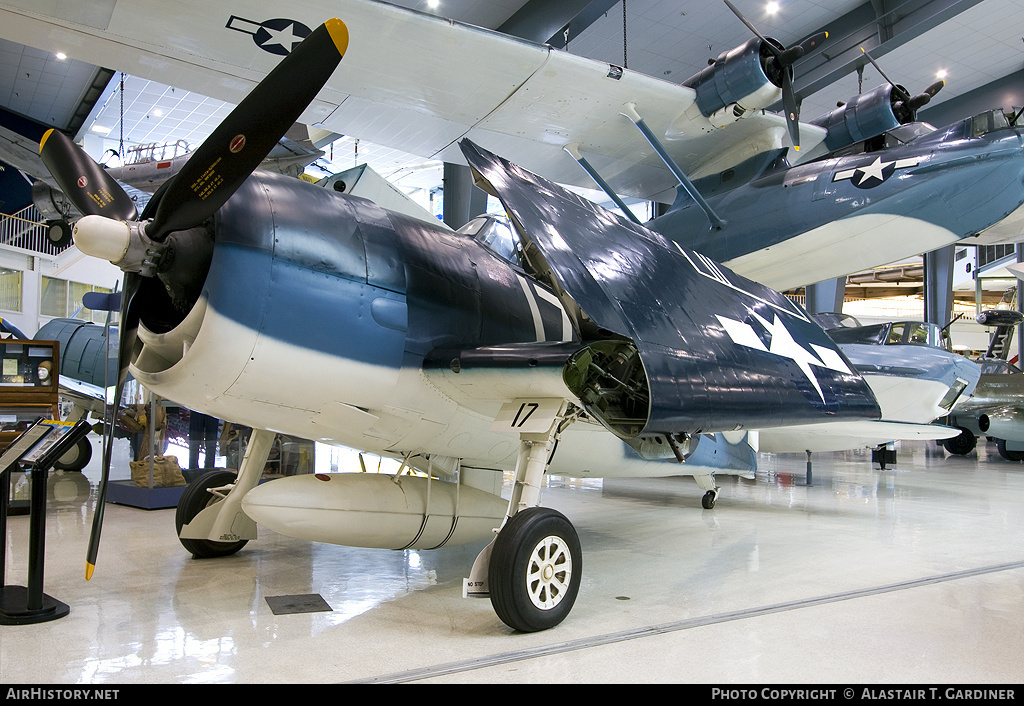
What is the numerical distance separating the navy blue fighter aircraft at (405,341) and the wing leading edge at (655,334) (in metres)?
0.02

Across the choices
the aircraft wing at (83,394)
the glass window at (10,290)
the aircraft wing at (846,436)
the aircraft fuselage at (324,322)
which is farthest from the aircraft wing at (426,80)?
the glass window at (10,290)

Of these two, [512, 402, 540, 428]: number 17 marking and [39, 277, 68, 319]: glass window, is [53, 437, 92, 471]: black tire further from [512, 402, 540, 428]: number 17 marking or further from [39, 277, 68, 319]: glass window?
[39, 277, 68, 319]: glass window

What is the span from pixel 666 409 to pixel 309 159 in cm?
1240

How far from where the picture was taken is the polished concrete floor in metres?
2.62

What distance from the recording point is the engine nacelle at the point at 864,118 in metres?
7.65

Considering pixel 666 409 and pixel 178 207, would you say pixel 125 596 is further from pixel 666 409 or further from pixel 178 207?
pixel 666 409

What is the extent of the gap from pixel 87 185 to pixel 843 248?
6.79 m

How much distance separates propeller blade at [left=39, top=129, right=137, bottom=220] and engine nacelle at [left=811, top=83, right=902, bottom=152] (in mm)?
7424

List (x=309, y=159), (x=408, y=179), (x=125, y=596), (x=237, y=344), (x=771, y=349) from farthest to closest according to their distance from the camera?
(x=408, y=179) < (x=309, y=159) < (x=771, y=349) < (x=125, y=596) < (x=237, y=344)

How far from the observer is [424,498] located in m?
4.12

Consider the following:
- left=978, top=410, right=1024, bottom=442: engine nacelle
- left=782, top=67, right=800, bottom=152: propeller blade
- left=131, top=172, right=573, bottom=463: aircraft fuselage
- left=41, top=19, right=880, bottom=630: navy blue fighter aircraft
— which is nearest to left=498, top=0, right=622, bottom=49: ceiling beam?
left=782, top=67, right=800, bottom=152: propeller blade

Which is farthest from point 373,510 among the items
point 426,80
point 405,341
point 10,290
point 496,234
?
point 10,290

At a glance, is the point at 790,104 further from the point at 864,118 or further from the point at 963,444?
the point at 963,444
